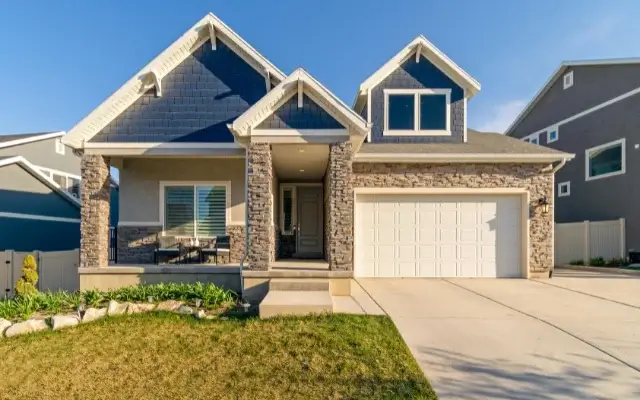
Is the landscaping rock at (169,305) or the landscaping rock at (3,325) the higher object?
the landscaping rock at (169,305)

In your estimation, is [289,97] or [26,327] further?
[289,97]

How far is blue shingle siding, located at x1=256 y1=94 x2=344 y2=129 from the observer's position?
24.0 feet

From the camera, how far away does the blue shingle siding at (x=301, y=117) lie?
288 inches

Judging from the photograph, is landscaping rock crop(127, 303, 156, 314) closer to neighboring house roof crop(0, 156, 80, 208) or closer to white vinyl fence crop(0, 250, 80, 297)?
white vinyl fence crop(0, 250, 80, 297)

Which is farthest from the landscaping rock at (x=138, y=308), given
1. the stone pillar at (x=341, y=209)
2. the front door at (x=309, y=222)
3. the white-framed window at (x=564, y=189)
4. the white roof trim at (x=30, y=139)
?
the white-framed window at (x=564, y=189)

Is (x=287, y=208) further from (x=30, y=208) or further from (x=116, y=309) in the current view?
(x=30, y=208)

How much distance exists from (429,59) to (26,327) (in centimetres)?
1198

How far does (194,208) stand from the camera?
394 inches

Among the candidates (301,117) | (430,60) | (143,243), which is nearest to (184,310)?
(301,117)

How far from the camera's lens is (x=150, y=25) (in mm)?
13945

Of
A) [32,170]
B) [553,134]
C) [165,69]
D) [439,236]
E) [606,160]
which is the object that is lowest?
[439,236]

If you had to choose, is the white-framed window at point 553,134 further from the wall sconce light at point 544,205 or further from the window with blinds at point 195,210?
the window with blinds at point 195,210

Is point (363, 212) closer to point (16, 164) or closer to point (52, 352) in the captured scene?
point (52, 352)

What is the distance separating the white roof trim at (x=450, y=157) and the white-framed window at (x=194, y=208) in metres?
4.05
